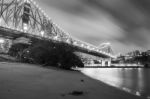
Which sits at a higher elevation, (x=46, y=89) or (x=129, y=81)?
(x=46, y=89)

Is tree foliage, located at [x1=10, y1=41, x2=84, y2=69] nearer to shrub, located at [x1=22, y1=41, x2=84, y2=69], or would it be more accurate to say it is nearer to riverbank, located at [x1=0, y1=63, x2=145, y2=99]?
shrub, located at [x1=22, y1=41, x2=84, y2=69]

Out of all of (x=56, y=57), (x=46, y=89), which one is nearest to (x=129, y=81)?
(x=56, y=57)

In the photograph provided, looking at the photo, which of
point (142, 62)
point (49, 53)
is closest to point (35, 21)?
point (49, 53)

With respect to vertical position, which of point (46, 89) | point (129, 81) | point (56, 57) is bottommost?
point (129, 81)

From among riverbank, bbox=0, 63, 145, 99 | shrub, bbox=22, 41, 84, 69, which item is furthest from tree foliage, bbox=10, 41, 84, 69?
riverbank, bbox=0, 63, 145, 99

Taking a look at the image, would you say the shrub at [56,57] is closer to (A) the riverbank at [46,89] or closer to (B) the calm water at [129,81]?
(B) the calm water at [129,81]

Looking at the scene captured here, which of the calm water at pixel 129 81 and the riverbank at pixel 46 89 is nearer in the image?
the riverbank at pixel 46 89

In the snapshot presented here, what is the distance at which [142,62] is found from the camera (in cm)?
9238

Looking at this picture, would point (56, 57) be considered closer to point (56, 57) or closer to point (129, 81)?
point (56, 57)

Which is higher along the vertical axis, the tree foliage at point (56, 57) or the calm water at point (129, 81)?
the tree foliage at point (56, 57)

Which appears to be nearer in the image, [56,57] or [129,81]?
[129,81]

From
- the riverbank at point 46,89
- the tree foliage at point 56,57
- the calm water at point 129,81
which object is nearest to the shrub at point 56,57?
the tree foliage at point 56,57

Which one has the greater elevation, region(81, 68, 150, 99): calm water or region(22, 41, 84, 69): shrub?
region(22, 41, 84, 69): shrub

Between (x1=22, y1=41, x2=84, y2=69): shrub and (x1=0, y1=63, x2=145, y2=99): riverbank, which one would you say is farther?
(x1=22, y1=41, x2=84, y2=69): shrub
